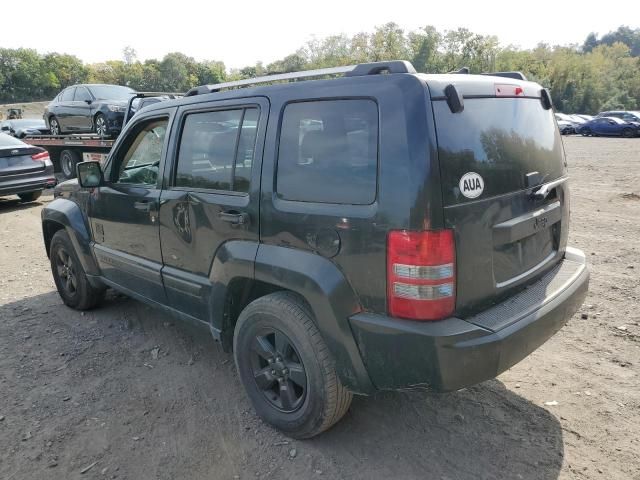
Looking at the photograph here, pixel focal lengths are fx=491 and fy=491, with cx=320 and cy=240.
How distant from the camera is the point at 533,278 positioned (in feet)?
9.18

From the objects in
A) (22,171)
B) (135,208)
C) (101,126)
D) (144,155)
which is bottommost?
(22,171)

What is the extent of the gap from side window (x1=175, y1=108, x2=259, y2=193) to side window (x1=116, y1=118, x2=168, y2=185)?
335 mm

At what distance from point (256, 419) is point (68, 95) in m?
12.9

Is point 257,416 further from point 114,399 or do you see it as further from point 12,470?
point 12,470

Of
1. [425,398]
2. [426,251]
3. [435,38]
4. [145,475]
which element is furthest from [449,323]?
[435,38]

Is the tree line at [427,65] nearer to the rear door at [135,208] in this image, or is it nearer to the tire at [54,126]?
the tire at [54,126]

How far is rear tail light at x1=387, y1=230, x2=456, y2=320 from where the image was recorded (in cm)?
219

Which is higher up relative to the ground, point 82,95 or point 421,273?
point 82,95

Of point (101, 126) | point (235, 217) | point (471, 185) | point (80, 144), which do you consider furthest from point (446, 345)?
point (101, 126)

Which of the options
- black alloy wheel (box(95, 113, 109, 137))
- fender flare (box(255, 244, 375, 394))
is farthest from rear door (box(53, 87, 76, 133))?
fender flare (box(255, 244, 375, 394))

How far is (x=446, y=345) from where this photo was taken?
219 centimetres

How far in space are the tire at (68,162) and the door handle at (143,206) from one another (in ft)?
32.4

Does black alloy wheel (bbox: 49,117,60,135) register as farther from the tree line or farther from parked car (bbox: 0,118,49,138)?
the tree line

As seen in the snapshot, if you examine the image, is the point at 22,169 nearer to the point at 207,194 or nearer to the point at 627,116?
the point at 207,194
